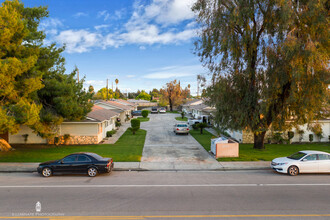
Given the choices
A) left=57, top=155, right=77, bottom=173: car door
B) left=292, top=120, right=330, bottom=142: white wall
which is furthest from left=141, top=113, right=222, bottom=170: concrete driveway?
left=292, top=120, right=330, bottom=142: white wall

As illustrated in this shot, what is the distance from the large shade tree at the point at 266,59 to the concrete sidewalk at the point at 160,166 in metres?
3.99

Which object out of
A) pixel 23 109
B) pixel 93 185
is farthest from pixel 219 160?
pixel 23 109

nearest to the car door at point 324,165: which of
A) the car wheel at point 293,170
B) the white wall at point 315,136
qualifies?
the car wheel at point 293,170

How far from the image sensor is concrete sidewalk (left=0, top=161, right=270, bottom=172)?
46.3ft

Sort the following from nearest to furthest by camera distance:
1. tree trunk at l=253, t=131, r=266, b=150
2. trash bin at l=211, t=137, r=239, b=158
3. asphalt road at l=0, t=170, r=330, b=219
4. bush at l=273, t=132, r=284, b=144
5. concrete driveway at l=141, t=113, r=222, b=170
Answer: asphalt road at l=0, t=170, r=330, b=219
concrete driveway at l=141, t=113, r=222, b=170
trash bin at l=211, t=137, r=239, b=158
tree trunk at l=253, t=131, r=266, b=150
bush at l=273, t=132, r=284, b=144

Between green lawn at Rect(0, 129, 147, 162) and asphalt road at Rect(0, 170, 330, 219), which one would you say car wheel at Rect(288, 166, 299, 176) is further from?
green lawn at Rect(0, 129, 147, 162)

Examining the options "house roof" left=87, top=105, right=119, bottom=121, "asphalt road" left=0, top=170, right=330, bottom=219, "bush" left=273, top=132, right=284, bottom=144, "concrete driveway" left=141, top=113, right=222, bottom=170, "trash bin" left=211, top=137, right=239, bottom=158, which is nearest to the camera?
"asphalt road" left=0, top=170, right=330, bottom=219

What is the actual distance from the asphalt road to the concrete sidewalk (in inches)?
35.5


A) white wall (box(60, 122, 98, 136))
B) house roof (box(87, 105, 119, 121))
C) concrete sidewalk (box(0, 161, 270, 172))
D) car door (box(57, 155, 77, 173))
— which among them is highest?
house roof (box(87, 105, 119, 121))

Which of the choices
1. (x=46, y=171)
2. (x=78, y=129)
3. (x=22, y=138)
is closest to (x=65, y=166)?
(x=46, y=171)

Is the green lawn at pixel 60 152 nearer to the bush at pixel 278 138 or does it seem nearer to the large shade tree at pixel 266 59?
the large shade tree at pixel 266 59

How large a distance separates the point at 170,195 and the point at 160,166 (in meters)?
5.08

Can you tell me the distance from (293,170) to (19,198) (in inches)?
543

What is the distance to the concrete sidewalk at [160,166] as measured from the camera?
14.1m
